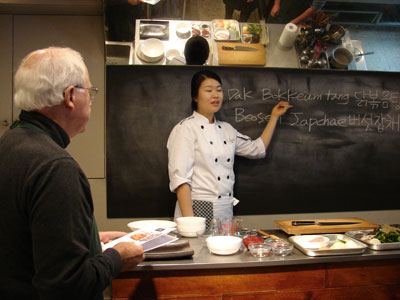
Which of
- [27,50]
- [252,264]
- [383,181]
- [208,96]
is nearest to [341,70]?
[383,181]

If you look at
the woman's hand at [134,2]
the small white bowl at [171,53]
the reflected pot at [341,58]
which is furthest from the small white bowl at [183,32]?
the reflected pot at [341,58]

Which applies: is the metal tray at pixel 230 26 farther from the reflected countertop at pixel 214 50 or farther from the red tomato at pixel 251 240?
the red tomato at pixel 251 240

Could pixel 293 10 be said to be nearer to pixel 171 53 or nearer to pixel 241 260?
pixel 171 53

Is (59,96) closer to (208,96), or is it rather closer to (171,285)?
(171,285)

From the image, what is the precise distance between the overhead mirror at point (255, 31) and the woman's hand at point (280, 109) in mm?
377

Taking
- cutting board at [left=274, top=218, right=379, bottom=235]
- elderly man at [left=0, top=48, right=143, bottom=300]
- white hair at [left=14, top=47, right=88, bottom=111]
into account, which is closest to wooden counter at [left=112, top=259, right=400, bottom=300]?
cutting board at [left=274, top=218, right=379, bottom=235]

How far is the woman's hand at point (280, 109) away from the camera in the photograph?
332 centimetres

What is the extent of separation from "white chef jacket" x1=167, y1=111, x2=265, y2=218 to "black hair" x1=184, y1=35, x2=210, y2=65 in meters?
0.52

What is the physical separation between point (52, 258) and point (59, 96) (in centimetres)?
50

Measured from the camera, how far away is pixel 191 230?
2152 millimetres

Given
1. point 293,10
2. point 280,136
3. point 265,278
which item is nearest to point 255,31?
point 293,10

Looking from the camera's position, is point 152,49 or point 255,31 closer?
point 152,49

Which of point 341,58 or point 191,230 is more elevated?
point 341,58

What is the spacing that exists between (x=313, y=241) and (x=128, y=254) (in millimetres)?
1056
